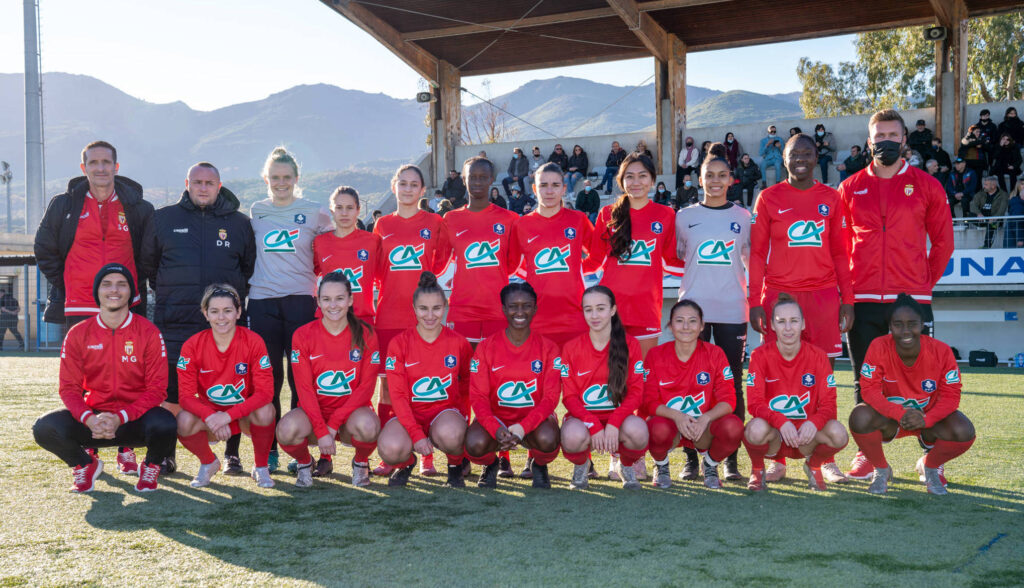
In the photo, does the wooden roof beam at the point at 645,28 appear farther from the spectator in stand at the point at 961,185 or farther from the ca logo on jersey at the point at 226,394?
the ca logo on jersey at the point at 226,394

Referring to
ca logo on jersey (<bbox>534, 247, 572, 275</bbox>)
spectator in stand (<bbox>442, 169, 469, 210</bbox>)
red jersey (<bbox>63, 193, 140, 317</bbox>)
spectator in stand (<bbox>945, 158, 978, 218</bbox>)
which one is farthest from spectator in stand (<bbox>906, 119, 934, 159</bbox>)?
red jersey (<bbox>63, 193, 140, 317</bbox>)

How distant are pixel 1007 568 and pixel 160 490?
3736 mm

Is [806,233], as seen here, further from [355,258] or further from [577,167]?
[577,167]

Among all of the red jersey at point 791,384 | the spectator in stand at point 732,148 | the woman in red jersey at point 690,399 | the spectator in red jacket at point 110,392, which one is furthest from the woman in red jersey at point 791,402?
the spectator in stand at point 732,148

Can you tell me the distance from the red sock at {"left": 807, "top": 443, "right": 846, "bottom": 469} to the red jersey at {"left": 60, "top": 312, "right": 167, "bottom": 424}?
342 centimetres

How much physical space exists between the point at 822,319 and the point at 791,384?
17.7 inches

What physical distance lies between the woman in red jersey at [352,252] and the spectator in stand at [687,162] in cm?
1258

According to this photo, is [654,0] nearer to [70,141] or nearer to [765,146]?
[765,146]

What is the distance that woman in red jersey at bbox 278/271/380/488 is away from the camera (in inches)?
171

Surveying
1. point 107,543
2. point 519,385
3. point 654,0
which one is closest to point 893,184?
point 519,385

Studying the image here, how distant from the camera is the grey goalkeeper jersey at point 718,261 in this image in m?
4.60

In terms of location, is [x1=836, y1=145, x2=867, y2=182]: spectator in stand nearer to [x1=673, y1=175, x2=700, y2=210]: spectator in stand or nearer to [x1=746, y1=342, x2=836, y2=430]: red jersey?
[x1=673, y1=175, x2=700, y2=210]: spectator in stand

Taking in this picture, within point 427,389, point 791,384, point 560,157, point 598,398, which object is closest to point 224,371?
point 427,389

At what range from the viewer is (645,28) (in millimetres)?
17016
